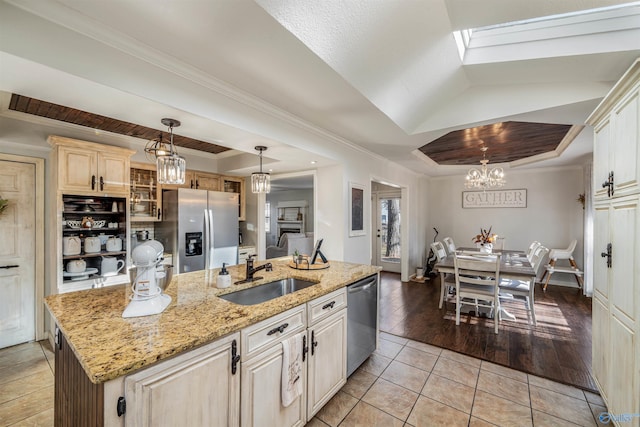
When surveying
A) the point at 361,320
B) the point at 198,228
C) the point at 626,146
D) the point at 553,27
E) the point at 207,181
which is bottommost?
the point at 361,320

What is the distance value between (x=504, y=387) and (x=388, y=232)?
4577mm

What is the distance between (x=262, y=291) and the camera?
218cm

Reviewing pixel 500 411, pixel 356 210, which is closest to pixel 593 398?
pixel 500 411

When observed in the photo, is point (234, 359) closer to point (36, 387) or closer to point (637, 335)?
point (637, 335)

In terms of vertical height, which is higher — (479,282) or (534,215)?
(534,215)

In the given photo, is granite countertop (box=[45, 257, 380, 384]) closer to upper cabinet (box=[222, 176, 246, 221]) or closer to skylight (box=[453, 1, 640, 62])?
skylight (box=[453, 1, 640, 62])

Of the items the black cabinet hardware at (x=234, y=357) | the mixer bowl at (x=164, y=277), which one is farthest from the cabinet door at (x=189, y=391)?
the mixer bowl at (x=164, y=277)

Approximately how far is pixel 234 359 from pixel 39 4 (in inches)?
74.4

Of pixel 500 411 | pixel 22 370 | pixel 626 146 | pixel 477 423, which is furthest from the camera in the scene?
pixel 22 370

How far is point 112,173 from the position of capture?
3125mm

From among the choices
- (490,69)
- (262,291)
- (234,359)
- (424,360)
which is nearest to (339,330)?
(262,291)

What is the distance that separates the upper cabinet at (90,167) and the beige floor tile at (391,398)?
342 cm

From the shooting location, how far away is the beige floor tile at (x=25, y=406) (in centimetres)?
191

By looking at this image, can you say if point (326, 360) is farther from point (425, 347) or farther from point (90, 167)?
point (90, 167)
